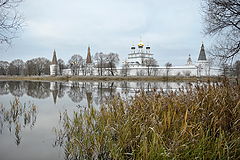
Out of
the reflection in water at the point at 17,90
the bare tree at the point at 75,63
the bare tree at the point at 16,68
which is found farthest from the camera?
the bare tree at the point at 16,68

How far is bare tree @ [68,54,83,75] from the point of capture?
229 ft

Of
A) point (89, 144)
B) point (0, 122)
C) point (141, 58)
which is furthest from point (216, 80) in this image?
point (141, 58)

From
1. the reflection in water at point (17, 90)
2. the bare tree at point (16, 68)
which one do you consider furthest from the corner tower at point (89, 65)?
the reflection in water at point (17, 90)

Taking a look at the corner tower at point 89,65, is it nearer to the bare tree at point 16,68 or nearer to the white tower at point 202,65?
the bare tree at point 16,68

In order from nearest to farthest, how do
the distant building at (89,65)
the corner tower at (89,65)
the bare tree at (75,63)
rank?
the distant building at (89,65)
the corner tower at (89,65)
the bare tree at (75,63)

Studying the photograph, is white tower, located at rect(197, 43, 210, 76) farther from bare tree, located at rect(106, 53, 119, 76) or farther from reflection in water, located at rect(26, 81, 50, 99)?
reflection in water, located at rect(26, 81, 50, 99)

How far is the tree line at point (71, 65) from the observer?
207 feet

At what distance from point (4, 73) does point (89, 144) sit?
90754mm

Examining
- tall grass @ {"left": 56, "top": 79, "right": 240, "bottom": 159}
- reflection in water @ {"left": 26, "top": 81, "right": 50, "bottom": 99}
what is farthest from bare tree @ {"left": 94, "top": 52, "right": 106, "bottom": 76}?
tall grass @ {"left": 56, "top": 79, "right": 240, "bottom": 159}

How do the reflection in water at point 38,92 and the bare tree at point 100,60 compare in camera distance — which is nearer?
the reflection in water at point 38,92

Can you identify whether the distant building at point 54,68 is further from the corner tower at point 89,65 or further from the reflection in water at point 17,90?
the reflection in water at point 17,90

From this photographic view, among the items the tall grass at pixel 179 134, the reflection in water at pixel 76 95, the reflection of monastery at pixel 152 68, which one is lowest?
the reflection in water at pixel 76 95

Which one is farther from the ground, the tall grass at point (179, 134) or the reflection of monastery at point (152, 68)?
the reflection of monastery at point (152, 68)

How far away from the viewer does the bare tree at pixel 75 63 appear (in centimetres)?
6975
